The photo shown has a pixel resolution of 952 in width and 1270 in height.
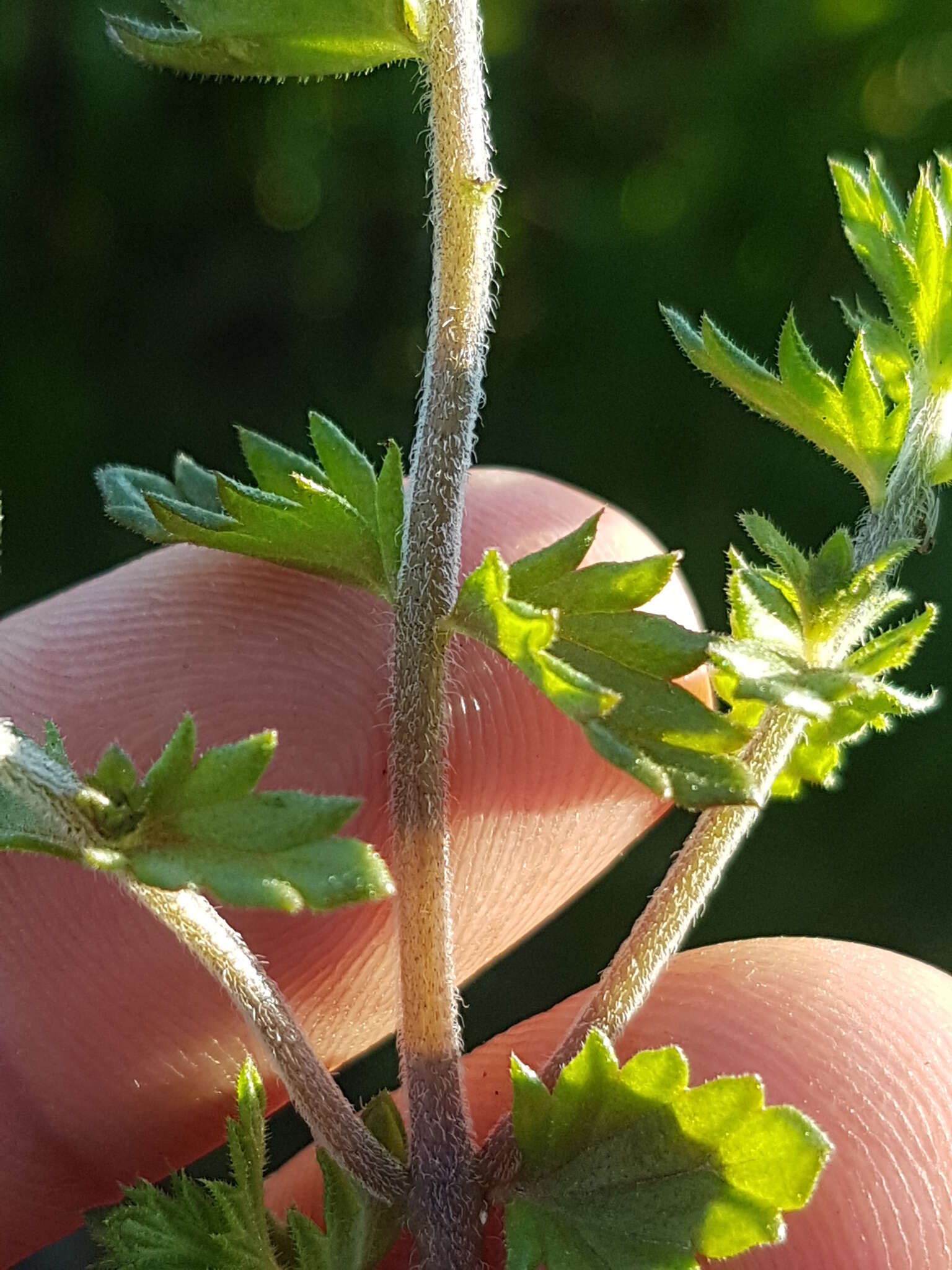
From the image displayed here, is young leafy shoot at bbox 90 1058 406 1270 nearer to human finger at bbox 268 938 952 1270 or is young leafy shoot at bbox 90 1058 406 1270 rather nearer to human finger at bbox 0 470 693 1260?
human finger at bbox 268 938 952 1270

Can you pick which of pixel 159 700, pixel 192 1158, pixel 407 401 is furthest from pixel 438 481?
pixel 407 401

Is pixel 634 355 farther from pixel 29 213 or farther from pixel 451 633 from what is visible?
pixel 451 633

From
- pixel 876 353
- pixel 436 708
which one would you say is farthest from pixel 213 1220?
pixel 876 353

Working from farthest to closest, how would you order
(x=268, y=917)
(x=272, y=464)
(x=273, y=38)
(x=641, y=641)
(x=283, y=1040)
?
1. (x=268, y=917)
2. (x=272, y=464)
3. (x=273, y=38)
4. (x=283, y=1040)
5. (x=641, y=641)

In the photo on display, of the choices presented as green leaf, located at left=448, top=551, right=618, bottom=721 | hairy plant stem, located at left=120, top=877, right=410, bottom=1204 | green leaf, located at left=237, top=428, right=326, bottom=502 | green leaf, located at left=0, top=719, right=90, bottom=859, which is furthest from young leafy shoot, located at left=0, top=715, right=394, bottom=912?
green leaf, located at left=237, top=428, right=326, bottom=502

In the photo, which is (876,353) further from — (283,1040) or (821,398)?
(283,1040)

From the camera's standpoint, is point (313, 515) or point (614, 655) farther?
point (313, 515)
